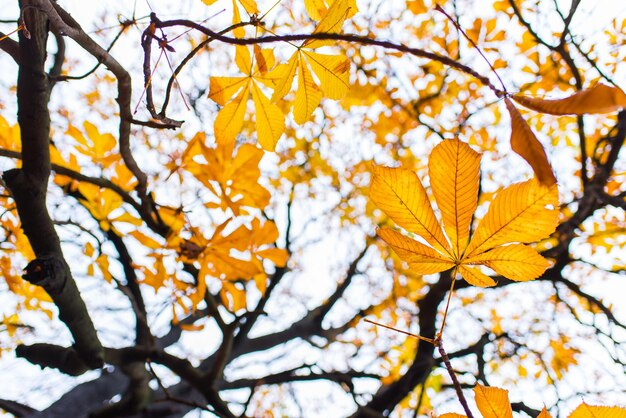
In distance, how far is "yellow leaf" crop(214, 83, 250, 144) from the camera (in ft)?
2.44

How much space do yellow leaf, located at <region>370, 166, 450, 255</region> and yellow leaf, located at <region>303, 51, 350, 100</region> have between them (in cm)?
26

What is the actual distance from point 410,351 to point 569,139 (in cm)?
168

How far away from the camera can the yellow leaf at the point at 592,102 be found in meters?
0.24

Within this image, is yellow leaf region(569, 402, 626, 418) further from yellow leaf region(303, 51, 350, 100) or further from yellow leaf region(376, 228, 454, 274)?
yellow leaf region(303, 51, 350, 100)

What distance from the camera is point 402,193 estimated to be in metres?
0.45

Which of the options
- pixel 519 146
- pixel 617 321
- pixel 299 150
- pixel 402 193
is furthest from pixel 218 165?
pixel 299 150

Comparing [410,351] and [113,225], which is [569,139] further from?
[113,225]

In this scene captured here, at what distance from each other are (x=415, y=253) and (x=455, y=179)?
99 millimetres

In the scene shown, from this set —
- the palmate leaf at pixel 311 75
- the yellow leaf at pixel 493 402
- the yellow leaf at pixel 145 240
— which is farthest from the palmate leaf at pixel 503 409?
the yellow leaf at pixel 145 240

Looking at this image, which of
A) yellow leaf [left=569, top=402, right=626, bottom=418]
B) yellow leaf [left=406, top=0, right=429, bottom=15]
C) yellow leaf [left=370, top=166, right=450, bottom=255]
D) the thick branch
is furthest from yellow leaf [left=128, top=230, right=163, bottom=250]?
yellow leaf [left=406, top=0, right=429, bottom=15]

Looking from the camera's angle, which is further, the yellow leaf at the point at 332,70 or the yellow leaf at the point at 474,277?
the yellow leaf at the point at 332,70

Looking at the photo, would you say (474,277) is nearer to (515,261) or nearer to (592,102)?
(515,261)

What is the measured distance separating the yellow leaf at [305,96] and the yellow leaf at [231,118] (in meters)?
0.12

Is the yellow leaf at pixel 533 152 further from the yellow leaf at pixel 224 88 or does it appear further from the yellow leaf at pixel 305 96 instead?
the yellow leaf at pixel 224 88
